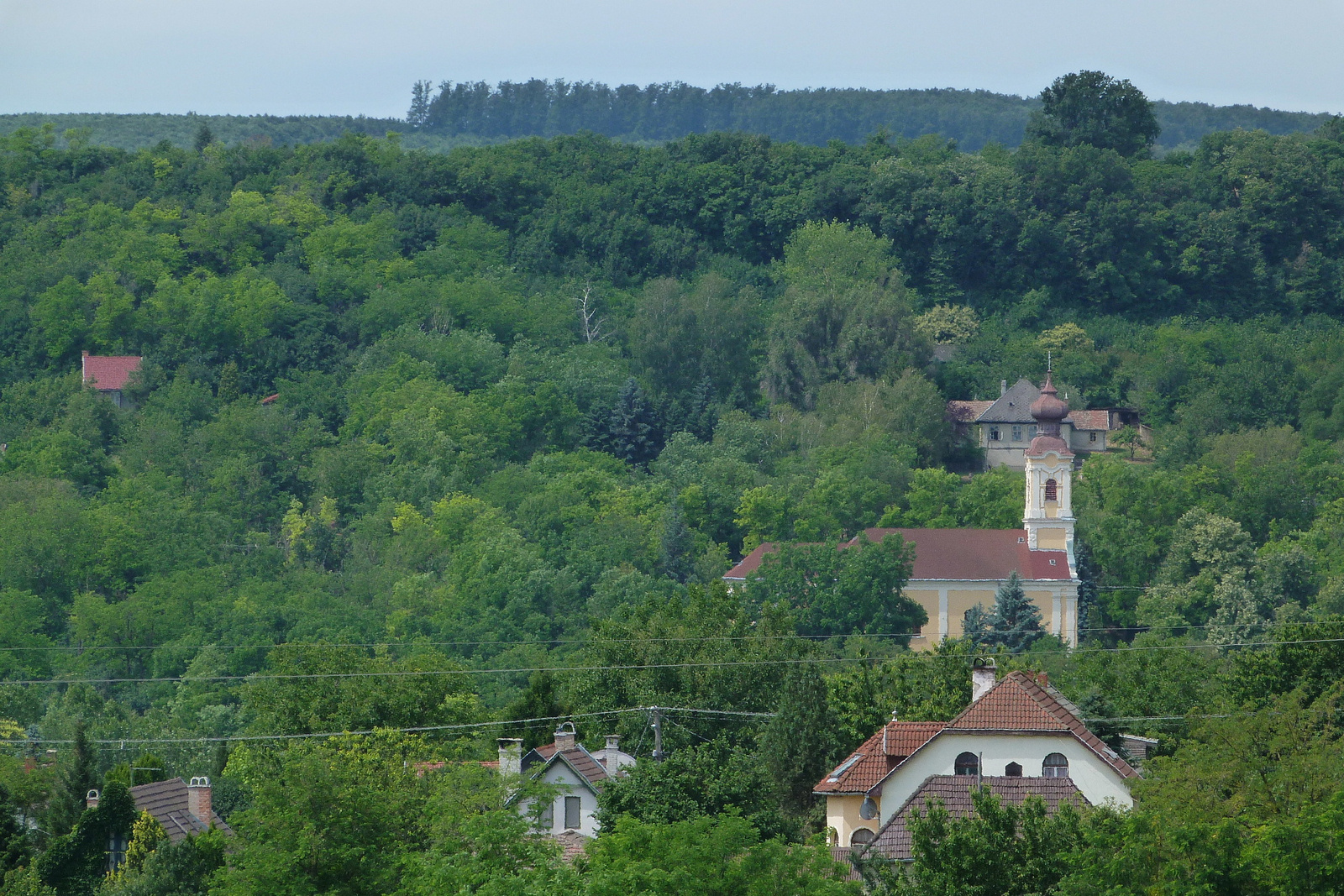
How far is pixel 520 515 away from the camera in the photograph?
333 feet

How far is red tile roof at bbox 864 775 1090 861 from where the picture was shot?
4216 cm

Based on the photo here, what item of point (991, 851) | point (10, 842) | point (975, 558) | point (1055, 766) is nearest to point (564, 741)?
point (1055, 766)

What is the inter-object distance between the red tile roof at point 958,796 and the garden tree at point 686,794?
6.59 ft

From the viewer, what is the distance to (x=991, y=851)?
36.8 meters

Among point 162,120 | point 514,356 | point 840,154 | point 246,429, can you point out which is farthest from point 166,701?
point 162,120

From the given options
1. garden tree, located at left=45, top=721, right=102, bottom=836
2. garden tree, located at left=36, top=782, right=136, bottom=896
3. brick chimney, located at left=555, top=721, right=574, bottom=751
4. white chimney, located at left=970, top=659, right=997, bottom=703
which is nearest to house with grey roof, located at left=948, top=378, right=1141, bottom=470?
white chimney, located at left=970, top=659, right=997, bottom=703

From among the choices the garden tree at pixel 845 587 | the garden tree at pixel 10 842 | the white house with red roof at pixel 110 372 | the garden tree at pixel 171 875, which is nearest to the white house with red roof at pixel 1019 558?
the garden tree at pixel 845 587

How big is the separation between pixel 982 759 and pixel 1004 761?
44cm

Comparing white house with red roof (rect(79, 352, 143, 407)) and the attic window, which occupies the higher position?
white house with red roof (rect(79, 352, 143, 407))

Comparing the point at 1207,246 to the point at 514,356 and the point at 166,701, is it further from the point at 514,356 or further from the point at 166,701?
the point at 166,701

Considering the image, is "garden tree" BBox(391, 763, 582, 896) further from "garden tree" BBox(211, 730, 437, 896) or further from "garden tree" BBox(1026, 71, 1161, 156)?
"garden tree" BBox(1026, 71, 1161, 156)

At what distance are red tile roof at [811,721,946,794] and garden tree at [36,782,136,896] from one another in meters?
13.6

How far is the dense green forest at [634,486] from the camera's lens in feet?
144

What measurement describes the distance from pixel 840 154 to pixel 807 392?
2575 centimetres
